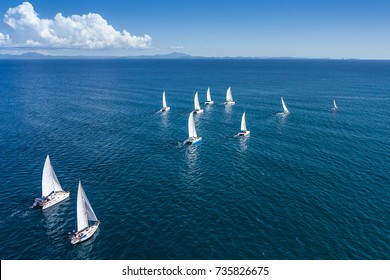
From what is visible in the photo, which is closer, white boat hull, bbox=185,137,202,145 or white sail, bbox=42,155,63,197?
white sail, bbox=42,155,63,197

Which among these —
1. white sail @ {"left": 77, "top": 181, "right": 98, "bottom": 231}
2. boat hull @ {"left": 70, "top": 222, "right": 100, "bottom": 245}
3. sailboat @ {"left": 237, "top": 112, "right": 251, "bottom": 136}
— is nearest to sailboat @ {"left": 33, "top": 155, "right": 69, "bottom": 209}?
white sail @ {"left": 77, "top": 181, "right": 98, "bottom": 231}

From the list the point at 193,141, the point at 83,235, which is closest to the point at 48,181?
the point at 83,235

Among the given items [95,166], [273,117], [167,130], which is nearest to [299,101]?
[273,117]

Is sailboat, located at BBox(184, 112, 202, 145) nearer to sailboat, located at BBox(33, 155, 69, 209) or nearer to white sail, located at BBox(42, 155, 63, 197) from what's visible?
sailboat, located at BBox(33, 155, 69, 209)

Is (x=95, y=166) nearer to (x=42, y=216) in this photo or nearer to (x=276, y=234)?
(x=42, y=216)

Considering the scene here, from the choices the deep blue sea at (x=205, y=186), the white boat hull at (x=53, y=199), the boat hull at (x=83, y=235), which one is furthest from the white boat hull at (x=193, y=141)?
the boat hull at (x=83, y=235)

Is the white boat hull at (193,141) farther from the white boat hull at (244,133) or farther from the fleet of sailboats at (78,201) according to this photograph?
the fleet of sailboats at (78,201)
